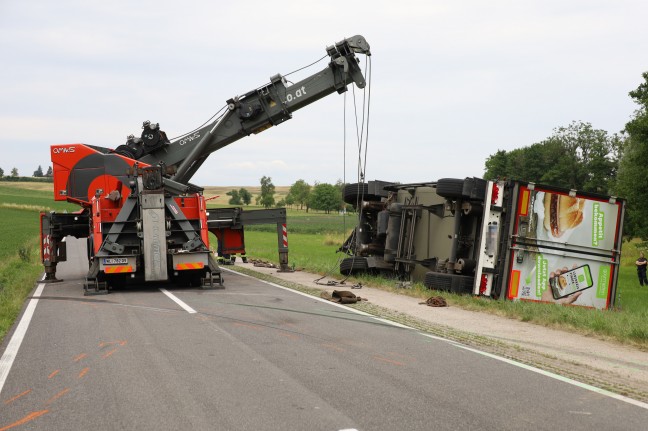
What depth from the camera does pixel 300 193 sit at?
15800 cm

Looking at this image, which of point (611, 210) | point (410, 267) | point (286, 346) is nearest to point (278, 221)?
point (410, 267)

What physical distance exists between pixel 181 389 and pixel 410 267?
11.3 m

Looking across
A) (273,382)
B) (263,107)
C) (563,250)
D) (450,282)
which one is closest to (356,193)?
(263,107)

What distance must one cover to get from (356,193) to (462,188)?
199 inches

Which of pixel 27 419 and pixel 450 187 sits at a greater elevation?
pixel 450 187

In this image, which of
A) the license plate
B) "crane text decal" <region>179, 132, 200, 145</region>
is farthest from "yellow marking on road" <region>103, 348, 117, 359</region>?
"crane text decal" <region>179, 132, 200, 145</region>

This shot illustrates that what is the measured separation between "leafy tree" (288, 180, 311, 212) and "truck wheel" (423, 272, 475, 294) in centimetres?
14059

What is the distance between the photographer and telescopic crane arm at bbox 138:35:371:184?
710 inches

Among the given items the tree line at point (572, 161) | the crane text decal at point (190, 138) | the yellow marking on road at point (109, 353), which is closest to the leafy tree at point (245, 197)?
the tree line at point (572, 161)

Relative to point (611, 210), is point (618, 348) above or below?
below

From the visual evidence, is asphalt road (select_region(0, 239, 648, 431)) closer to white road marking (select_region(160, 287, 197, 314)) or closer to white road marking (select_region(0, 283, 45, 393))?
white road marking (select_region(0, 283, 45, 393))

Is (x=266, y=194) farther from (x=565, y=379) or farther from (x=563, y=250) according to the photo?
(x=565, y=379)

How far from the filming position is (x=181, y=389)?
645 cm

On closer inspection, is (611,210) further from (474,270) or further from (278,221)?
(278,221)
